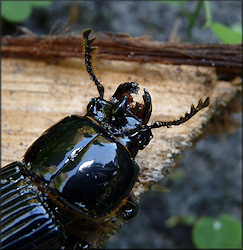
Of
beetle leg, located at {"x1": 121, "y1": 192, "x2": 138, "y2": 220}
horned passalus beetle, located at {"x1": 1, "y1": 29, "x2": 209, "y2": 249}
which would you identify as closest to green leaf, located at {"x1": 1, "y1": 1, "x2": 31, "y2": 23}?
horned passalus beetle, located at {"x1": 1, "y1": 29, "x2": 209, "y2": 249}

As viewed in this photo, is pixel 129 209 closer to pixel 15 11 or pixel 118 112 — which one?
pixel 118 112

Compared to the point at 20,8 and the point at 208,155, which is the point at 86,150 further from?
the point at 208,155

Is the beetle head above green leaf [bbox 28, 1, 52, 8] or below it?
below

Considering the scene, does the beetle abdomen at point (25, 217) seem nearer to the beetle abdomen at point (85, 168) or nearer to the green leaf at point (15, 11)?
the beetle abdomen at point (85, 168)

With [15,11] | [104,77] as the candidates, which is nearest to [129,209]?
[104,77]

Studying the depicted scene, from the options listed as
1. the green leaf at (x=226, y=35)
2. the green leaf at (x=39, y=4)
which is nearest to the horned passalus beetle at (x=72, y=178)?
the green leaf at (x=226, y=35)

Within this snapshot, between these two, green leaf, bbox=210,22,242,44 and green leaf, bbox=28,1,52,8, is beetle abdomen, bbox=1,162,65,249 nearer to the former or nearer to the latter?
green leaf, bbox=210,22,242,44

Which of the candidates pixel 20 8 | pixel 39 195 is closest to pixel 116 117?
pixel 39 195
